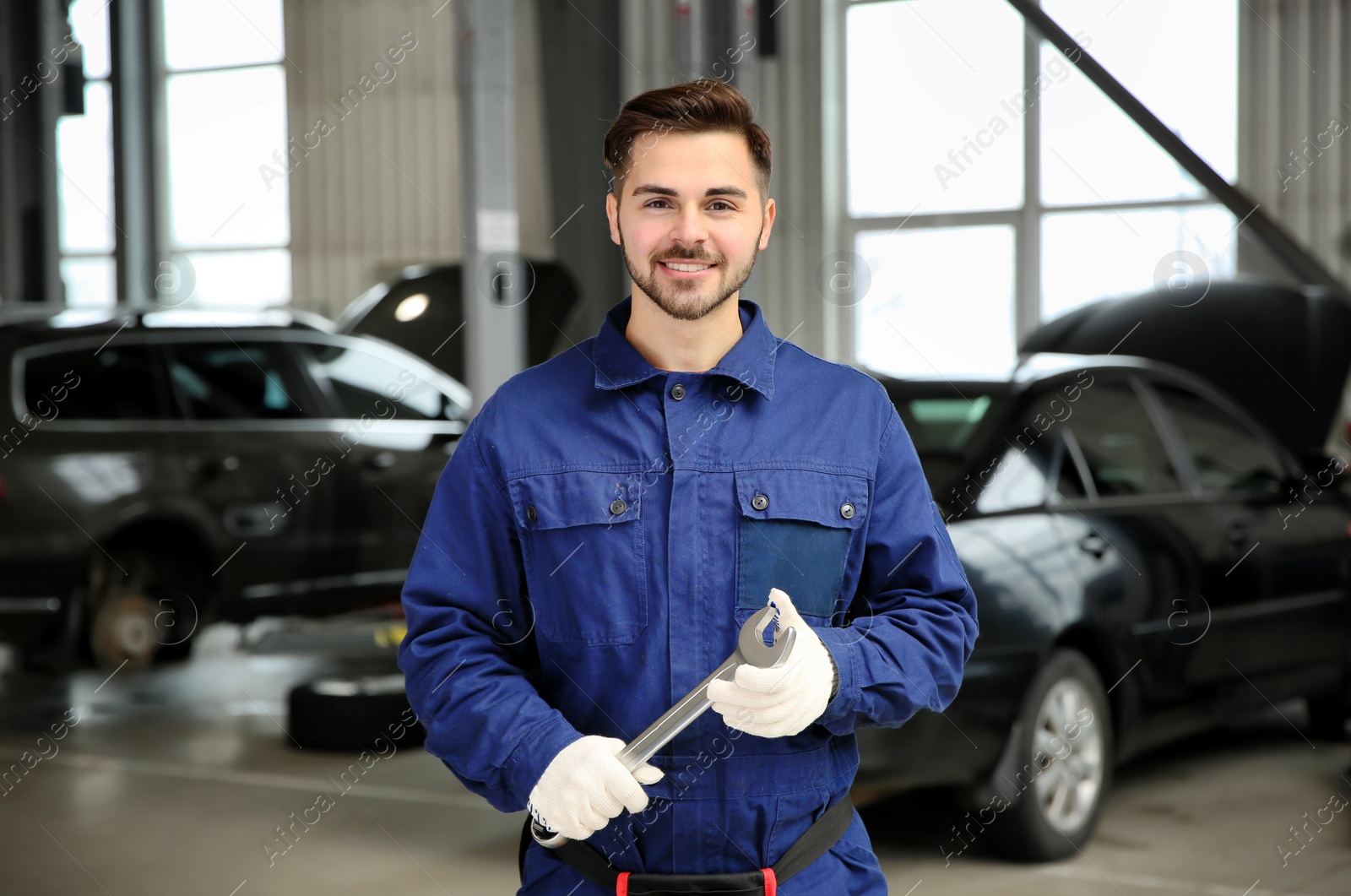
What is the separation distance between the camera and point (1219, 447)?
3330 mm

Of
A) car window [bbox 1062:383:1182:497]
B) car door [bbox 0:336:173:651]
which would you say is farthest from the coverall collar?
car door [bbox 0:336:173:651]

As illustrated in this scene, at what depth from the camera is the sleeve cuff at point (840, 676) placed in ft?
4.49

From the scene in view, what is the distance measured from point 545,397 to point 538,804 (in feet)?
1.50

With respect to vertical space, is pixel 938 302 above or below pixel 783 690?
above

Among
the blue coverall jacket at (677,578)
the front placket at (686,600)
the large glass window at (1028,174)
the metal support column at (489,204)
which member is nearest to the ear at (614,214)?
the blue coverall jacket at (677,578)

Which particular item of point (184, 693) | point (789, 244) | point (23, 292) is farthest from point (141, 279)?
point (789, 244)

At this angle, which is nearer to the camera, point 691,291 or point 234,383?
point 691,291

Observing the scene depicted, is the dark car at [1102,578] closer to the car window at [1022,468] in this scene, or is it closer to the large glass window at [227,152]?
the car window at [1022,468]

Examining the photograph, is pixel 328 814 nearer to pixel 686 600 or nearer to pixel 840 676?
pixel 686 600

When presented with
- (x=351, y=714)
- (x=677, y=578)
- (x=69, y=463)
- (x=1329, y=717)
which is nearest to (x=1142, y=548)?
(x=1329, y=717)

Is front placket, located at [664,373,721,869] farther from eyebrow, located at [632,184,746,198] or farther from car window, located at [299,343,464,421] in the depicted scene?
car window, located at [299,343,464,421]

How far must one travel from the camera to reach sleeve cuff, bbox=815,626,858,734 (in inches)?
53.9

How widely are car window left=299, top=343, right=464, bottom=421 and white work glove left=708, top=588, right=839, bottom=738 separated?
2.61 meters

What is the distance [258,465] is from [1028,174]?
7.37ft
